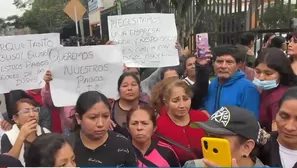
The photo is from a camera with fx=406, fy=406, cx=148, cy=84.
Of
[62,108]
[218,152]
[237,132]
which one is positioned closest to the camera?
[218,152]

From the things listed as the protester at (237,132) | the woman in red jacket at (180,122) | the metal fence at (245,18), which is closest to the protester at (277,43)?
the metal fence at (245,18)

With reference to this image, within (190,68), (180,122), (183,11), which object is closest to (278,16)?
(190,68)

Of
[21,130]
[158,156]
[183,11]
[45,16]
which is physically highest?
[45,16]

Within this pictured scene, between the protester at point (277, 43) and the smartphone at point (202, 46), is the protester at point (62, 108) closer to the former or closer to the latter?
the smartphone at point (202, 46)

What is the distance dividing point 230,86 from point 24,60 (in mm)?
2007

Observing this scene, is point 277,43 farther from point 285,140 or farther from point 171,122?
point 285,140

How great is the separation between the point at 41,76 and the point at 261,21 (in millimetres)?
5397

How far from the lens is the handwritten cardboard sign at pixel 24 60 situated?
392 cm

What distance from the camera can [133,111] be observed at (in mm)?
3234

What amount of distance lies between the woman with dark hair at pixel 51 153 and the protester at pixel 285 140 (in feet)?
3.81

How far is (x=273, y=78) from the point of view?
3215mm

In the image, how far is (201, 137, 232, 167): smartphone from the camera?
75.9 inches

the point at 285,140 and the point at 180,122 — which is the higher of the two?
the point at 285,140

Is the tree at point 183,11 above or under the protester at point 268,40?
above
